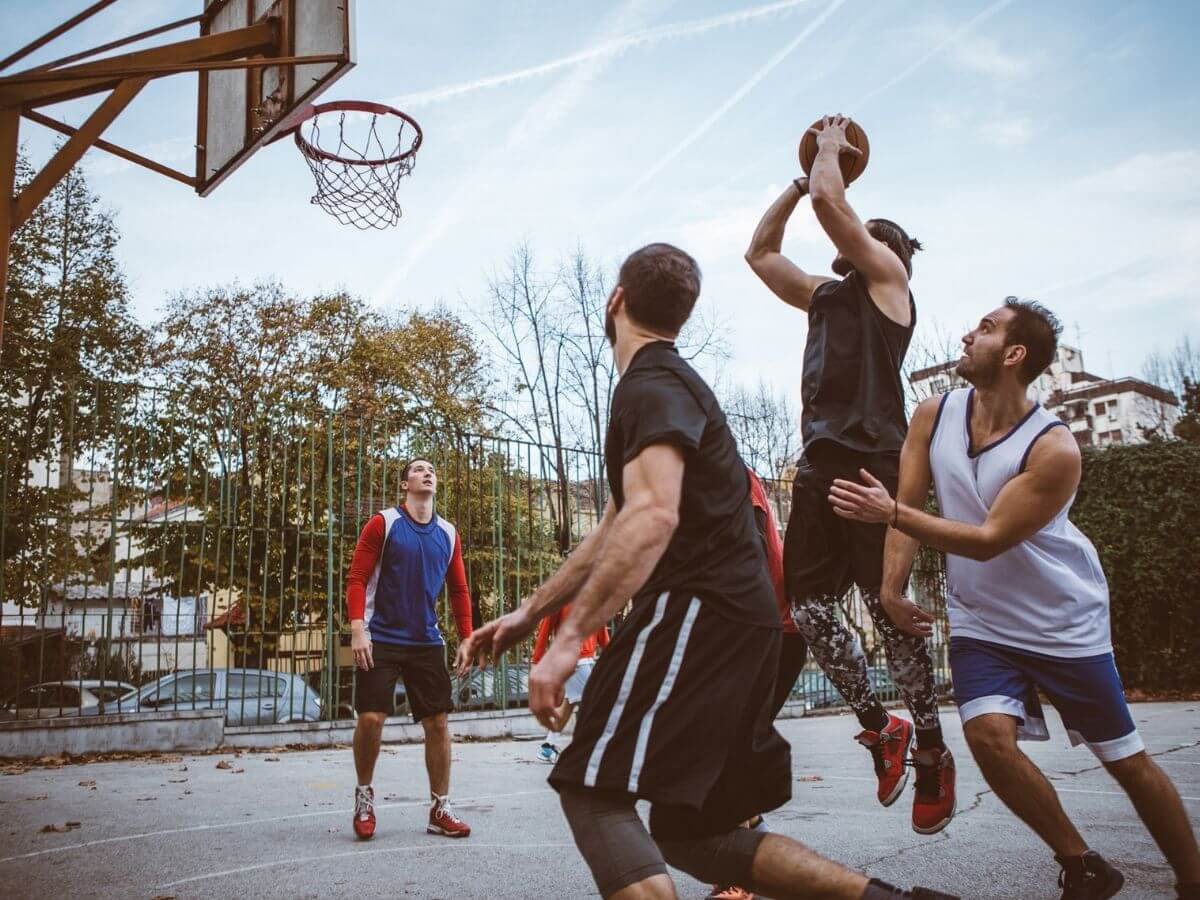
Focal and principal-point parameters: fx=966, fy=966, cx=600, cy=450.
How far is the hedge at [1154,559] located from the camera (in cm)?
1516

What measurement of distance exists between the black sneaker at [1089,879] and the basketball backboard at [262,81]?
5071 mm

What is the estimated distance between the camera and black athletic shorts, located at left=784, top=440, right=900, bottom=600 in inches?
144

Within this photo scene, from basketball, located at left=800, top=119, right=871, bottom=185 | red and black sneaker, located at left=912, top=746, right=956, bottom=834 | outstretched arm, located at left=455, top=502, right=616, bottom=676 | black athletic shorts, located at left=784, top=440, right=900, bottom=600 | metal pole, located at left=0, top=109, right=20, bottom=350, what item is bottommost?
red and black sneaker, located at left=912, top=746, right=956, bottom=834

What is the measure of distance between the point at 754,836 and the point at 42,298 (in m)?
23.4

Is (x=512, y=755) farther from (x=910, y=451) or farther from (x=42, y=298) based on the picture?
(x=42, y=298)

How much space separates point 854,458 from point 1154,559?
46.0ft

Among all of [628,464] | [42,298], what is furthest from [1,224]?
[42,298]

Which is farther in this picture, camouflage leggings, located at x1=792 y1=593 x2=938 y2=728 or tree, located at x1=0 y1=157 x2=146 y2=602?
tree, located at x1=0 y1=157 x2=146 y2=602

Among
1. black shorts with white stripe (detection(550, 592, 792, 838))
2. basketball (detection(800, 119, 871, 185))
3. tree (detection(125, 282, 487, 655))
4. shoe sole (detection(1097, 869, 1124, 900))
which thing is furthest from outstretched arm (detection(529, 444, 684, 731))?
tree (detection(125, 282, 487, 655))

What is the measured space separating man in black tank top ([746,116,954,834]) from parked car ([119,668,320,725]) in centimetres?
827

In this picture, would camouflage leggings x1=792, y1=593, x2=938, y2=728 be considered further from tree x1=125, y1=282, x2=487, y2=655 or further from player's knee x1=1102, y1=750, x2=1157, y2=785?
tree x1=125, y1=282, x2=487, y2=655

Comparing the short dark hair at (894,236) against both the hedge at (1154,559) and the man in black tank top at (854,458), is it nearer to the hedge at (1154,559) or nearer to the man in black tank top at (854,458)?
the man in black tank top at (854,458)

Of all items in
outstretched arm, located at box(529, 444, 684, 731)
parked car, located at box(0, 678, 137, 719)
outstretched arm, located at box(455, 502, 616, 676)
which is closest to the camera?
outstretched arm, located at box(529, 444, 684, 731)

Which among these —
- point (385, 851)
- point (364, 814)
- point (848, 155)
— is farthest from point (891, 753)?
point (364, 814)
